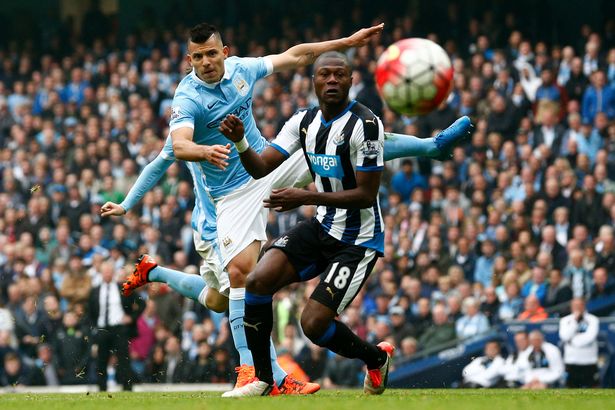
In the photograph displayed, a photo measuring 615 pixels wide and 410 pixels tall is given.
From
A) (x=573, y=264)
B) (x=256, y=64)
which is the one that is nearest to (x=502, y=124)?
(x=573, y=264)

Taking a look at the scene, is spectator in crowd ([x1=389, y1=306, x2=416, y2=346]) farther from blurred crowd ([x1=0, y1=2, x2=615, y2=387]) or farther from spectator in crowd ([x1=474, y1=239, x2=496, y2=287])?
spectator in crowd ([x1=474, y1=239, x2=496, y2=287])

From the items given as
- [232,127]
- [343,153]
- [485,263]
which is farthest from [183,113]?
[485,263]

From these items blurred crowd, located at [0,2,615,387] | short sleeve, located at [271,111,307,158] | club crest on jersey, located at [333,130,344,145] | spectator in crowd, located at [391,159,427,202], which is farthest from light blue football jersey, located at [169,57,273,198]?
spectator in crowd, located at [391,159,427,202]

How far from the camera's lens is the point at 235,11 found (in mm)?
23531

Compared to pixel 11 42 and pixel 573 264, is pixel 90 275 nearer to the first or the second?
pixel 573 264

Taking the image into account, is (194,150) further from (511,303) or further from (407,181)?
(407,181)

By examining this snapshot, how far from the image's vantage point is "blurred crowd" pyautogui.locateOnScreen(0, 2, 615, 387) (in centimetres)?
1462

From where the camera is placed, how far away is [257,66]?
32.9 feet

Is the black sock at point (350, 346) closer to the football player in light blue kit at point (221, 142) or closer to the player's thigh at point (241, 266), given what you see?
the football player in light blue kit at point (221, 142)

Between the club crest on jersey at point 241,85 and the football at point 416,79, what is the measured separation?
1.03m

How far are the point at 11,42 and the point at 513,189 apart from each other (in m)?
12.3

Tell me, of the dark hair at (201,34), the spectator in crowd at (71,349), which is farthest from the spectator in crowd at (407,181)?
the dark hair at (201,34)

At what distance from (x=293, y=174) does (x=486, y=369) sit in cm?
467

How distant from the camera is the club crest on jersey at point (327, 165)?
863cm
